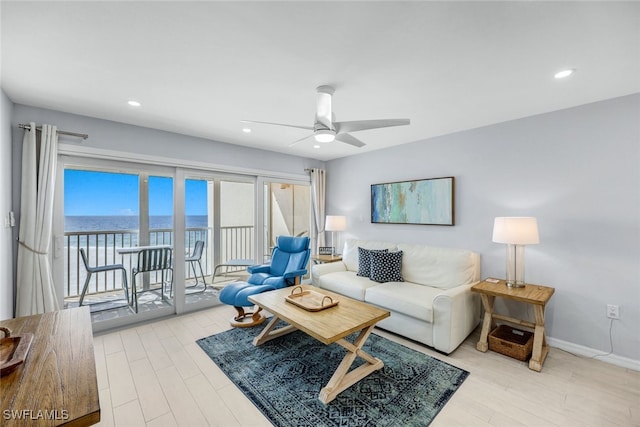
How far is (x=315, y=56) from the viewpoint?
181 cm

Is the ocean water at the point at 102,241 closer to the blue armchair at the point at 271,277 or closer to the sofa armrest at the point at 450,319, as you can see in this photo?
the blue armchair at the point at 271,277

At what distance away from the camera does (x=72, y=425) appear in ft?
2.58

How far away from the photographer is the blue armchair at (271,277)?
3.12m

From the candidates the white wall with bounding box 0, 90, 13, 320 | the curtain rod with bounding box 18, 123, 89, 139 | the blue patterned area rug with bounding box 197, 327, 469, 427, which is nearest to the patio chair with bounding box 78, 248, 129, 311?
the white wall with bounding box 0, 90, 13, 320

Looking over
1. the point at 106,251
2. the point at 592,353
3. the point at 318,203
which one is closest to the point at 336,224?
the point at 318,203

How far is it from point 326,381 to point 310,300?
0.69 m

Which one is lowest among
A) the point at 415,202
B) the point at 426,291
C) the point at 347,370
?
the point at 347,370

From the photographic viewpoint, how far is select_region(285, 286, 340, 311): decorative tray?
7.93 ft

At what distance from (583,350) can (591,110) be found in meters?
2.31

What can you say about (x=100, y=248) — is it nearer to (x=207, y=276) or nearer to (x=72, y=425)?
(x=207, y=276)

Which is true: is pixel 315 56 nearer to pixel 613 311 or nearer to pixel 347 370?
pixel 347 370

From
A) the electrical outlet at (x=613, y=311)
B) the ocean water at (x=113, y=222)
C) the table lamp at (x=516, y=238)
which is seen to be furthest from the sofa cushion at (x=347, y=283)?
the electrical outlet at (x=613, y=311)

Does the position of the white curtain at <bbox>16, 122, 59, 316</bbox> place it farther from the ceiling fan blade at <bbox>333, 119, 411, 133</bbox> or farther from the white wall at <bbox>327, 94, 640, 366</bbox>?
the white wall at <bbox>327, 94, 640, 366</bbox>

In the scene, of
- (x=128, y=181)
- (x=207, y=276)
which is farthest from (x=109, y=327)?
(x=128, y=181)
